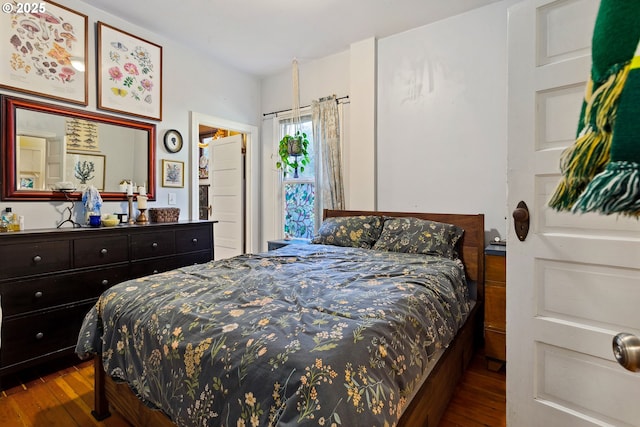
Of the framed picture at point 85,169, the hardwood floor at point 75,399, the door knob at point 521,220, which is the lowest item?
the hardwood floor at point 75,399

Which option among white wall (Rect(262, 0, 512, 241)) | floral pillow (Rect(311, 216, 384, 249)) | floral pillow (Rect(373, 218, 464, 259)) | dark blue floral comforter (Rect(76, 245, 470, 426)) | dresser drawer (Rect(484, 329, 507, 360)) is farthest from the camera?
floral pillow (Rect(311, 216, 384, 249))

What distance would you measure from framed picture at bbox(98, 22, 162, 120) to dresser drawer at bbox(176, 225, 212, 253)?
1.20m

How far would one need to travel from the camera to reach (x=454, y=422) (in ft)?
5.51

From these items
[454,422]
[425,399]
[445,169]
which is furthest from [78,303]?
[445,169]

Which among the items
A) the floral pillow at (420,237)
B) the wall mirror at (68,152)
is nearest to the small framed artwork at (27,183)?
the wall mirror at (68,152)

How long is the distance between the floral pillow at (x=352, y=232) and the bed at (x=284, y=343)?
24.4 inches

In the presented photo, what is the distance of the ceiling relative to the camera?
2717 mm

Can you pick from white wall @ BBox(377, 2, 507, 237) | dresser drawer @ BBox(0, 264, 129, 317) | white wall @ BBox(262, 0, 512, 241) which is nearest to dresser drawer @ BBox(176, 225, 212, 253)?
dresser drawer @ BBox(0, 264, 129, 317)

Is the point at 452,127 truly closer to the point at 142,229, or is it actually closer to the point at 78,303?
the point at 142,229

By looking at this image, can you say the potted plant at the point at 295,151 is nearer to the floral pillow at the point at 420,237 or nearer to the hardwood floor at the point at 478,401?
the floral pillow at the point at 420,237

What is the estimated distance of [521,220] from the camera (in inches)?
44.6

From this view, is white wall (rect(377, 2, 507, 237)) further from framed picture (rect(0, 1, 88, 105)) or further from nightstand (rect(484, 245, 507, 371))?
framed picture (rect(0, 1, 88, 105))

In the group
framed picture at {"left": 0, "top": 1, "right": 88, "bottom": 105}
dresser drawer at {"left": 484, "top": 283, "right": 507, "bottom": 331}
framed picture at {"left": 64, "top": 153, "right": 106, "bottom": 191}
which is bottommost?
dresser drawer at {"left": 484, "top": 283, "right": 507, "bottom": 331}

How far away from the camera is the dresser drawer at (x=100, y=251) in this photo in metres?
2.29
